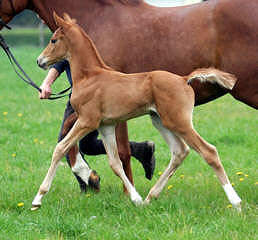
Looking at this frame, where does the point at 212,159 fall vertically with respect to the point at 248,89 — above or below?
below

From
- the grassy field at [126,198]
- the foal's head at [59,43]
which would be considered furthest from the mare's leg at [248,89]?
the foal's head at [59,43]

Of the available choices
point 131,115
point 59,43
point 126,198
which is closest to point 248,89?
point 131,115

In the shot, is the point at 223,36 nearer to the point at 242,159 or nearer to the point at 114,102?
the point at 114,102

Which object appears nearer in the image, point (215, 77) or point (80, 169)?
point (215, 77)

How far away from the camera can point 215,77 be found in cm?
439

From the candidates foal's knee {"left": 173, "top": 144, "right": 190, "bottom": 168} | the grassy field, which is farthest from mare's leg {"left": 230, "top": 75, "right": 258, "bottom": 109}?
the grassy field

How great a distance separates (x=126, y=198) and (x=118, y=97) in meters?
0.95

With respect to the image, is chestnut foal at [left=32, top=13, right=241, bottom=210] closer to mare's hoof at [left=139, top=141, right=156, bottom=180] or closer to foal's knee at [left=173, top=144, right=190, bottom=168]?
foal's knee at [left=173, top=144, right=190, bottom=168]

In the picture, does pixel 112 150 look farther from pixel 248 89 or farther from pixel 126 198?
pixel 248 89

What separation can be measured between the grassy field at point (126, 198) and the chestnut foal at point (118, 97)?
0.23m

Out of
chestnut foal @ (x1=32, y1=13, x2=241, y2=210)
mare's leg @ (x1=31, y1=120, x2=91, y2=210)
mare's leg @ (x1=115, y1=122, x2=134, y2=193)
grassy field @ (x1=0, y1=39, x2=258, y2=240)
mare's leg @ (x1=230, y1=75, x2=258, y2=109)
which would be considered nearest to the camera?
grassy field @ (x1=0, y1=39, x2=258, y2=240)

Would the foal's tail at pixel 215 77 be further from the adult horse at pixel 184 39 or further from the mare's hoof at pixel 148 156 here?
the mare's hoof at pixel 148 156

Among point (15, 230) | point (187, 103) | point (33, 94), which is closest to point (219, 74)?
point (187, 103)

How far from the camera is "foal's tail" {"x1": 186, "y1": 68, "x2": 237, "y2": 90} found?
14.4 feet
